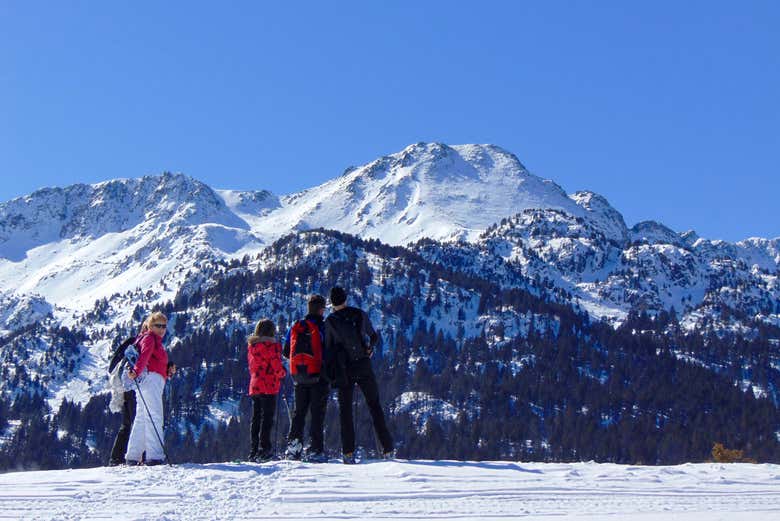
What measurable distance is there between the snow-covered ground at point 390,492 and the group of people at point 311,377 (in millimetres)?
992

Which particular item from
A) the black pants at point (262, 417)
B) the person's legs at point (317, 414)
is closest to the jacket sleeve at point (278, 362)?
the black pants at point (262, 417)

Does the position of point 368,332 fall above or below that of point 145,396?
above

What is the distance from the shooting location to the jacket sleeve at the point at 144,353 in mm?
14406

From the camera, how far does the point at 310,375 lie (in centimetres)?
1413

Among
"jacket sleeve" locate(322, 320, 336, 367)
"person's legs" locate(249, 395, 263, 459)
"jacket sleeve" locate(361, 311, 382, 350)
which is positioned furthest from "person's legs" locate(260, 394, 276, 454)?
"jacket sleeve" locate(361, 311, 382, 350)

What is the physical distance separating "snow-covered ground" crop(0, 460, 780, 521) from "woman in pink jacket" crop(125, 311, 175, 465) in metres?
1.01

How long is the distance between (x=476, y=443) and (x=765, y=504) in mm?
149773

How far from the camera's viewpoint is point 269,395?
51.2ft

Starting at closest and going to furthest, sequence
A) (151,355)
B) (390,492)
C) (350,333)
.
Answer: (390,492) → (350,333) → (151,355)

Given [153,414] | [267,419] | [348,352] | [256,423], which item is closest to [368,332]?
[348,352]

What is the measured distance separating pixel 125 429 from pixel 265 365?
122 inches

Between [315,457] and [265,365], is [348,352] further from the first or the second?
[265,365]

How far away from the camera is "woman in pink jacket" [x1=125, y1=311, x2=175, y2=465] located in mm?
14258

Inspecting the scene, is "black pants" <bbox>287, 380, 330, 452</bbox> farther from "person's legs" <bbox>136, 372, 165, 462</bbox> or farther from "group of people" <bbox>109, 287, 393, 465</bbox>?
"person's legs" <bbox>136, 372, 165, 462</bbox>
